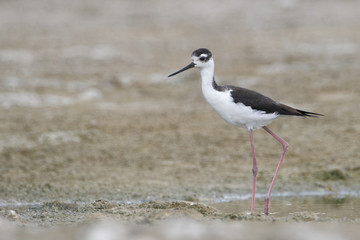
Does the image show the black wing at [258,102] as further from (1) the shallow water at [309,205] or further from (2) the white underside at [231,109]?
(1) the shallow water at [309,205]

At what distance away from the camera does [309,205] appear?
7246 mm

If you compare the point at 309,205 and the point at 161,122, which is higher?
the point at 161,122

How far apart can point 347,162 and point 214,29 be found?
435 inches

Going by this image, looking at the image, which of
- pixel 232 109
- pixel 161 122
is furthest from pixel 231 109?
pixel 161 122

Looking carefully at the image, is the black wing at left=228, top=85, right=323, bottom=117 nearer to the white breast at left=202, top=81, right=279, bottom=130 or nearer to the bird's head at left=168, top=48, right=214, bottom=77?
the white breast at left=202, top=81, right=279, bottom=130

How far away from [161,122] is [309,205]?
3.96 metres

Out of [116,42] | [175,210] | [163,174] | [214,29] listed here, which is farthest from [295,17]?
[175,210]

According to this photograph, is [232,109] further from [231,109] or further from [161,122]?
[161,122]

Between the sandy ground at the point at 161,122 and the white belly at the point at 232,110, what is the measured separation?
101cm

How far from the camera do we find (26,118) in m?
10.8

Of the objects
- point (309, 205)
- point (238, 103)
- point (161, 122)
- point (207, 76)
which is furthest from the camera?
point (161, 122)

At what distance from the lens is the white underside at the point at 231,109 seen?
263 inches

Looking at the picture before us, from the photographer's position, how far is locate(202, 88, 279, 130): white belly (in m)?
6.68

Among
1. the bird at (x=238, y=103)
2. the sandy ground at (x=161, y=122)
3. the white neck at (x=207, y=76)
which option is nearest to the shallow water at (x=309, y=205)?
the sandy ground at (x=161, y=122)
